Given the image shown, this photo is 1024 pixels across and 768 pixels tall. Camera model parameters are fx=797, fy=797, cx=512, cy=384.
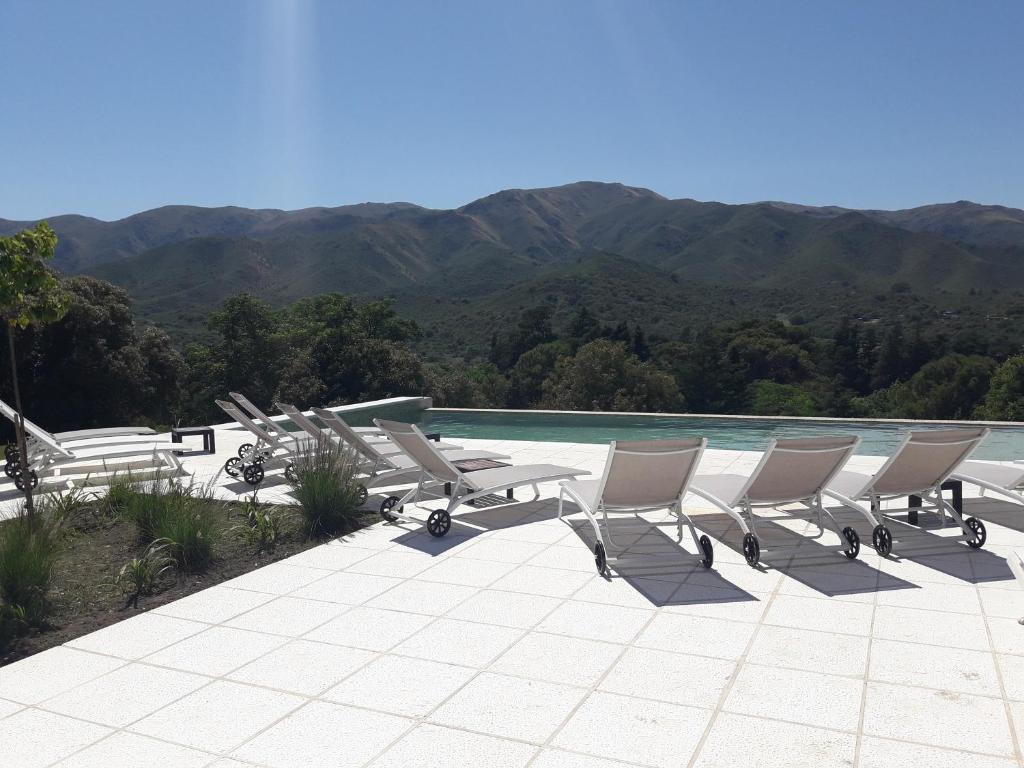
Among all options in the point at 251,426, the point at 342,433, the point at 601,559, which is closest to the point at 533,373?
the point at 251,426

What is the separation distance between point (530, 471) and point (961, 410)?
24.9 m

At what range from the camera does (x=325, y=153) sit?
27.3 m

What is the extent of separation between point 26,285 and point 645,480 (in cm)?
399

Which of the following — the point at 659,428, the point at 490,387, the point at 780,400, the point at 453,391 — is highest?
the point at 659,428

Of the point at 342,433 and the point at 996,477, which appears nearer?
the point at 996,477

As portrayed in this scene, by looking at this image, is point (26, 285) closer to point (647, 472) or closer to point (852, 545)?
point (647, 472)

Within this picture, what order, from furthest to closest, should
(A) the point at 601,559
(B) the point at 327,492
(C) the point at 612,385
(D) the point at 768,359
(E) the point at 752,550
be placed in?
(D) the point at 768,359, (C) the point at 612,385, (B) the point at 327,492, (E) the point at 752,550, (A) the point at 601,559

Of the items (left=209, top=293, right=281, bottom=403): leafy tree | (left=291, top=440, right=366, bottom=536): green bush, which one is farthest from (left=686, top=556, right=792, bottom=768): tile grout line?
(left=209, top=293, right=281, bottom=403): leafy tree

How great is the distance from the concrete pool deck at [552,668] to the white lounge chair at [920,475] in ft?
0.55

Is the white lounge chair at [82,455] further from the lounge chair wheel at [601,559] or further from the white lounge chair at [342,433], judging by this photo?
the lounge chair wheel at [601,559]

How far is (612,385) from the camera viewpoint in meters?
25.2

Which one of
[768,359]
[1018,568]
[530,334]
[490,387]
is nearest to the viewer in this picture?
[1018,568]

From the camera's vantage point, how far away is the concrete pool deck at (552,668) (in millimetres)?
2686

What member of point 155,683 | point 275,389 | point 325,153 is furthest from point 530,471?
point 325,153
